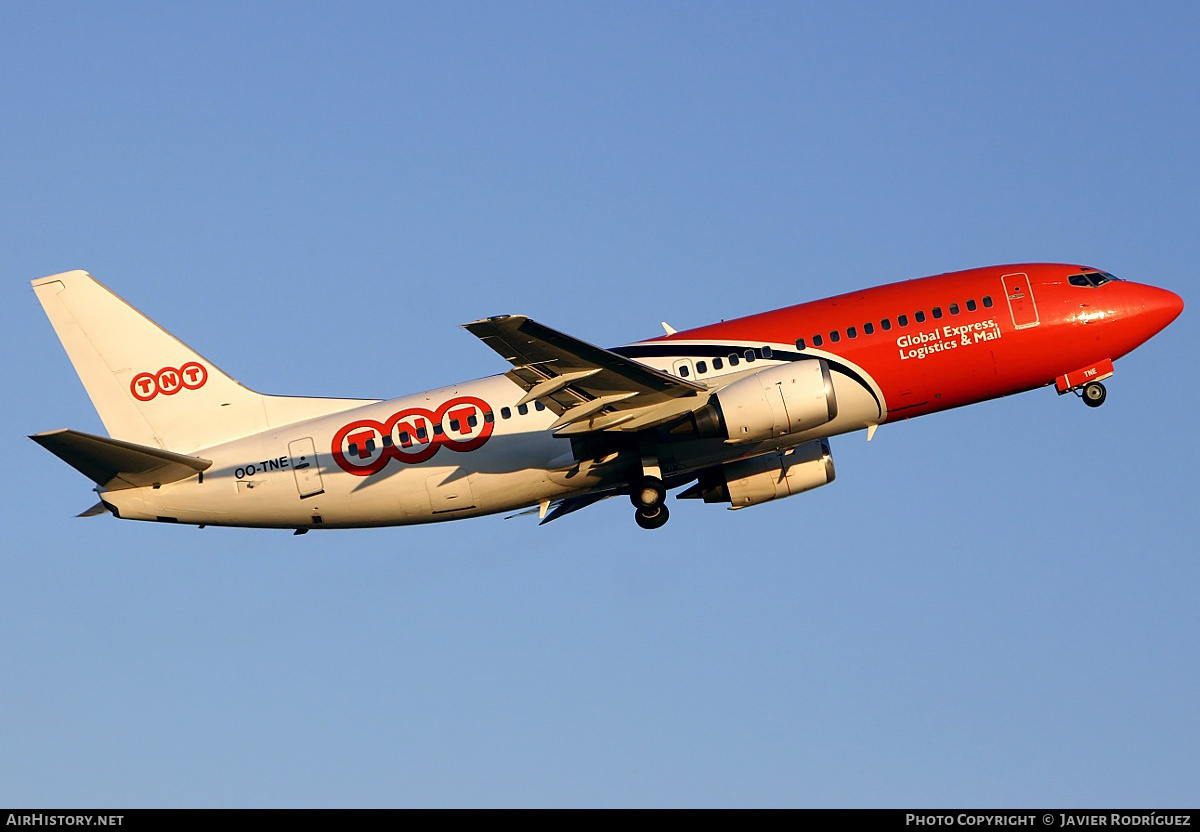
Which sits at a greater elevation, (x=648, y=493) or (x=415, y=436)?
(x=415, y=436)

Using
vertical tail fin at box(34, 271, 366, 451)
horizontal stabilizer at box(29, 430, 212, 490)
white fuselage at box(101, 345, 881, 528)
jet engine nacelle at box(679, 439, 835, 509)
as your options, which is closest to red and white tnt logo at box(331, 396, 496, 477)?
white fuselage at box(101, 345, 881, 528)

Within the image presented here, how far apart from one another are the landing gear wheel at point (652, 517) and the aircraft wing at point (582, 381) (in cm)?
362

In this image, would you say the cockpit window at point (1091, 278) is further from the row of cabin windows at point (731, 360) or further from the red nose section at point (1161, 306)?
the row of cabin windows at point (731, 360)

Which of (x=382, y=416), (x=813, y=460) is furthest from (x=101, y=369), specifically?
(x=813, y=460)

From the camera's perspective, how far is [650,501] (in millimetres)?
40125

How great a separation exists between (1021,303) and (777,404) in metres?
8.80

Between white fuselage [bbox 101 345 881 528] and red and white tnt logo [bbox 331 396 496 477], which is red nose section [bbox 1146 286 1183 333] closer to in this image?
white fuselage [bbox 101 345 881 528]

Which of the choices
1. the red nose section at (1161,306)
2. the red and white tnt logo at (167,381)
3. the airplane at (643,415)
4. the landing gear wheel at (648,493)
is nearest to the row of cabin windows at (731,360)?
the airplane at (643,415)

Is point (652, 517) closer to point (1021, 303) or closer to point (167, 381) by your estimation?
point (1021, 303)

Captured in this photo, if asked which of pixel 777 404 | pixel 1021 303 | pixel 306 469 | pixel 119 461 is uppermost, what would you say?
pixel 1021 303

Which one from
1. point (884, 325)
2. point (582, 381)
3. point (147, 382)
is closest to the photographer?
point (582, 381)

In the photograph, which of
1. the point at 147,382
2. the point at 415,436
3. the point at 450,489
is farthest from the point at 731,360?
the point at 147,382

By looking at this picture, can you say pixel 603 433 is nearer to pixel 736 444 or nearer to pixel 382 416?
pixel 736 444

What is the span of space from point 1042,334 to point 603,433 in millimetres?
13542
